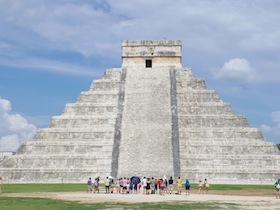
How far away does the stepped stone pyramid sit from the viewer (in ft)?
111

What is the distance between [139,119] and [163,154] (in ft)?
13.5

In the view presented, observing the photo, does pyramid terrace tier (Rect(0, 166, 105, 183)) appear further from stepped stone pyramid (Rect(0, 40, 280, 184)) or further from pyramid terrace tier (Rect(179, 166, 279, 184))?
pyramid terrace tier (Rect(179, 166, 279, 184))

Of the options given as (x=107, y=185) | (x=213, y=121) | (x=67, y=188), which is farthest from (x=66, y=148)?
(x=213, y=121)

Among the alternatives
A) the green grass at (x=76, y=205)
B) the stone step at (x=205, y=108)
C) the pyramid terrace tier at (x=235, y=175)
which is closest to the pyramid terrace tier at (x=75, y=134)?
the stone step at (x=205, y=108)

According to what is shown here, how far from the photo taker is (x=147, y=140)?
3522 cm

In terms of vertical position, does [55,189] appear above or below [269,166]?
below

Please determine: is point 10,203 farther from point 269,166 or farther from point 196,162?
point 269,166

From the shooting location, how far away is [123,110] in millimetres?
38344

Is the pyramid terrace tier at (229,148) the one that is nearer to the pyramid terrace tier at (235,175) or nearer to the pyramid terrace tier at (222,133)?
the pyramid terrace tier at (222,133)

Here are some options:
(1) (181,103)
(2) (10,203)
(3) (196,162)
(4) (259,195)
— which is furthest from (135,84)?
(2) (10,203)

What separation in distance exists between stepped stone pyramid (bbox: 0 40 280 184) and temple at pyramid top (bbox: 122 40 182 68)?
3.94 m

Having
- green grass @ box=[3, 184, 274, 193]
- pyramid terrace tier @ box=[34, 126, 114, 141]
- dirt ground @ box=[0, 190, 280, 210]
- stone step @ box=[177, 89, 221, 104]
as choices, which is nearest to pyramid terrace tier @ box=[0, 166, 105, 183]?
green grass @ box=[3, 184, 274, 193]

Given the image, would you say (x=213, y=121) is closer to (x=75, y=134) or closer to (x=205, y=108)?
(x=205, y=108)

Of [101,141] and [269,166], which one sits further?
[101,141]
